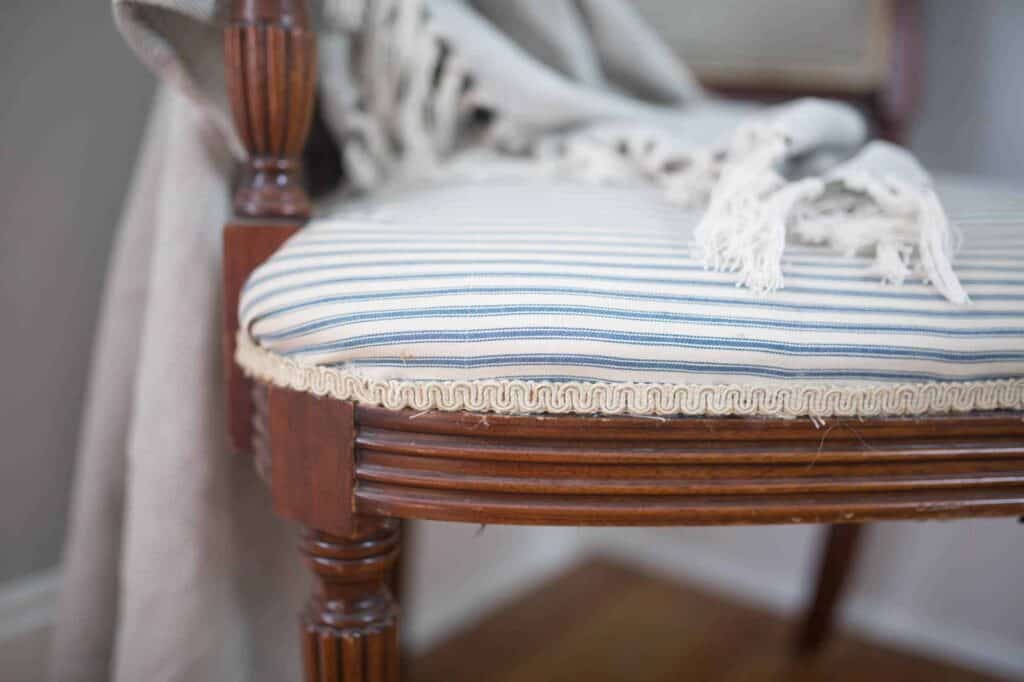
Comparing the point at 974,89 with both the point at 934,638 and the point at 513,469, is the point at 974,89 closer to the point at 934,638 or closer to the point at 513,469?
the point at 934,638

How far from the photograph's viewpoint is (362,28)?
1.57 ft

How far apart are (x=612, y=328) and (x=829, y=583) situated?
71cm

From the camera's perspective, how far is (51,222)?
26.2 inches

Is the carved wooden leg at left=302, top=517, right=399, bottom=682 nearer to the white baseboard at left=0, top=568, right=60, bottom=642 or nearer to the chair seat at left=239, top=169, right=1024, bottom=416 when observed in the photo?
the chair seat at left=239, top=169, right=1024, bottom=416

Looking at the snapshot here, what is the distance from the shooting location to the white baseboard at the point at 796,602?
904 millimetres

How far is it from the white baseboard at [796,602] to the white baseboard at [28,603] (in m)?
0.75

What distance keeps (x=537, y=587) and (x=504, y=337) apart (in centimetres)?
89

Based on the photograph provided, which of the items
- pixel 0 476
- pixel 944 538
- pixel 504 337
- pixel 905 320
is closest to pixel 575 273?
pixel 504 337

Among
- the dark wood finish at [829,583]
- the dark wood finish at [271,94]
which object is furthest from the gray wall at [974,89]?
the dark wood finish at [271,94]

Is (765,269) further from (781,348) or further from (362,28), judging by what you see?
(362,28)

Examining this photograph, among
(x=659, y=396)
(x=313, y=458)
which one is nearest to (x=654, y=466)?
(x=659, y=396)

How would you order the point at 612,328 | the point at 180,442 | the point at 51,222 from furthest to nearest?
the point at 51,222 < the point at 180,442 < the point at 612,328

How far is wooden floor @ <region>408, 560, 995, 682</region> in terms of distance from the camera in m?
0.89

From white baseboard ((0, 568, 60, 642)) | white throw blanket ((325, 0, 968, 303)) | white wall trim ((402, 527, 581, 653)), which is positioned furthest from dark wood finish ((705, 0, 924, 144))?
white baseboard ((0, 568, 60, 642))
